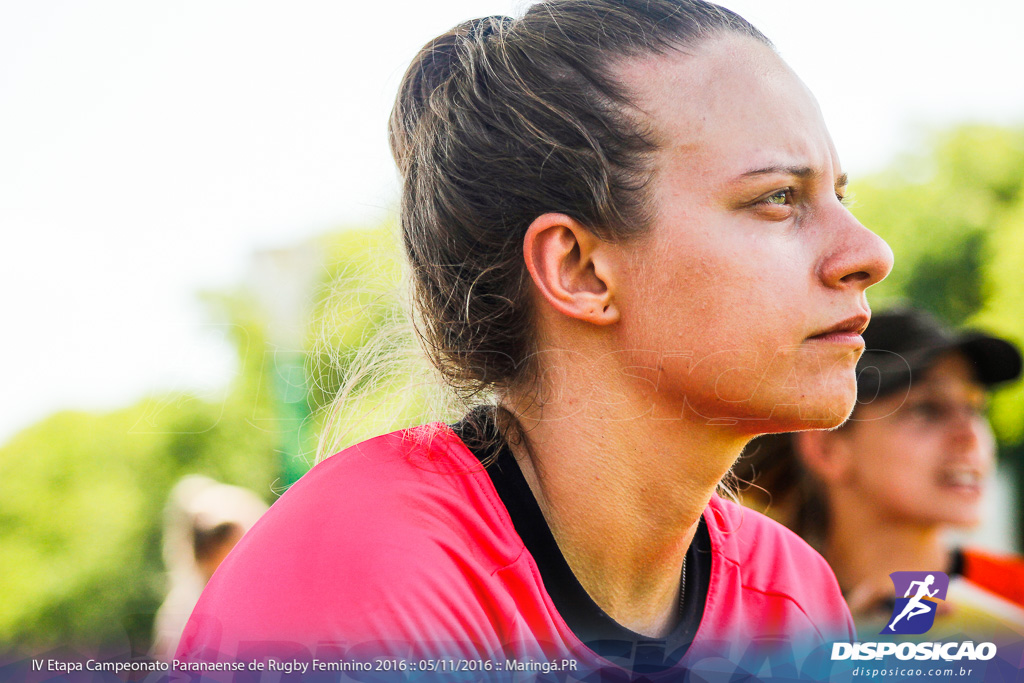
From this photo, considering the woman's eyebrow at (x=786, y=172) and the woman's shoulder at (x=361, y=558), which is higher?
the woman's eyebrow at (x=786, y=172)

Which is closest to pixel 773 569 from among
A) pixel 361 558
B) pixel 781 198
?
pixel 781 198

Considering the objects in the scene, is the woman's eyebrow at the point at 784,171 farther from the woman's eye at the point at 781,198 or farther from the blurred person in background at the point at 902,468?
the blurred person in background at the point at 902,468

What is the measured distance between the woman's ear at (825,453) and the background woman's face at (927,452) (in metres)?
0.06

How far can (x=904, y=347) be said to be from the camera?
2.73 metres

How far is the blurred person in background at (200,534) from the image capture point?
3.73 m

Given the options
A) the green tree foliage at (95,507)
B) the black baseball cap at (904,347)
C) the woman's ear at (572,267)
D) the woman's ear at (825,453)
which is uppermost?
the woman's ear at (572,267)

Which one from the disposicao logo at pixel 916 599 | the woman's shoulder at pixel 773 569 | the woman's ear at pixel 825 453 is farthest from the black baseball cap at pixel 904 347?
the woman's shoulder at pixel 773 569

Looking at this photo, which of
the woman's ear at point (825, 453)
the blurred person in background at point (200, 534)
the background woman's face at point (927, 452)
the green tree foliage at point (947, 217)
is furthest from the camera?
the green tree foliage at point (947, 217)

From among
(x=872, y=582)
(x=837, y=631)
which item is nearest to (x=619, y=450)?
(x=837, y=631)

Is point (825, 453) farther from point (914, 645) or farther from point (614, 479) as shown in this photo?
point (614, 479)

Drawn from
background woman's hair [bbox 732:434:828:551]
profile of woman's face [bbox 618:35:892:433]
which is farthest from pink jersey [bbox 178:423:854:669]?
background woman's hair [bbox 732:434:828:551]

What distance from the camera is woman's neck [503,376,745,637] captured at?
132 cm

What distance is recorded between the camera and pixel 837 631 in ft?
5.22

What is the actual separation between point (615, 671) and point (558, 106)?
92 centimetres
